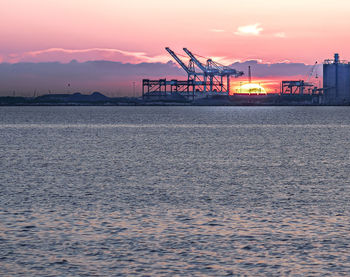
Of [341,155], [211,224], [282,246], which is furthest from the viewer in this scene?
[341,155]

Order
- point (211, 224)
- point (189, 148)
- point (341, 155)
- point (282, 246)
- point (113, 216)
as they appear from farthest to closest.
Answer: point (189, 148)
point (341, 155)
point (113, 216)
point (211, 224)
point (282, 246)

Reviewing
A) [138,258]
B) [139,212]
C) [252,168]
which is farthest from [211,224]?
[252,168]

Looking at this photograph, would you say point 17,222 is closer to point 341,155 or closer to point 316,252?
point 316,252

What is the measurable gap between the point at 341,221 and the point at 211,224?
127 inches

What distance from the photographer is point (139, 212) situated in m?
16.7

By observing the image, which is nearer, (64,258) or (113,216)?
(64,258)

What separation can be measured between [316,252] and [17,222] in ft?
23.9

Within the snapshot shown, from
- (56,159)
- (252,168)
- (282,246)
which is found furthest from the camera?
(56,159)

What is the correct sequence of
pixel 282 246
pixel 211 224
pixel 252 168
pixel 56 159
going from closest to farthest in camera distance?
pixel 282 246 < pixel 211 224 < pixel 252 168 < pixel 56 159

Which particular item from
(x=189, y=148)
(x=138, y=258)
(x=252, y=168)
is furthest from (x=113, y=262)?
(x=189, y=148)

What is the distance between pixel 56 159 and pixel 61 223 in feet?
66.4

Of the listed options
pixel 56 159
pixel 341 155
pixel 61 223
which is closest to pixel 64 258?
pixel 61 223

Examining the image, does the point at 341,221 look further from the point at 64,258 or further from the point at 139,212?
the point at 64,258

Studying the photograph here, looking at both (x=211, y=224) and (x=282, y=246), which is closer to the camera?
(x=282, y=246)
